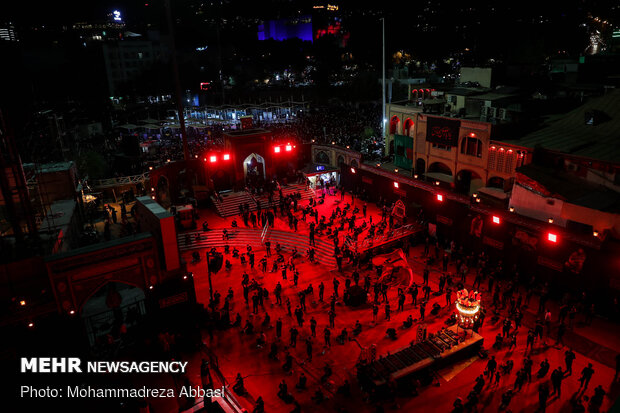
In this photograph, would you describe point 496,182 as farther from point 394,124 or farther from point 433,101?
point 394,124

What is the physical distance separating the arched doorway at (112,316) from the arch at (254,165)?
19175mm

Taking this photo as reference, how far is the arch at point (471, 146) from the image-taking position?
104 ft

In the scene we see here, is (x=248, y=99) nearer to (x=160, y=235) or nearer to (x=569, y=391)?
(x=160, y=235)

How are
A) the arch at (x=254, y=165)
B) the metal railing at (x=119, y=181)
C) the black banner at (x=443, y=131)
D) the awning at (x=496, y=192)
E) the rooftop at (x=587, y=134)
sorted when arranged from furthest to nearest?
the metal railing at (x=119, y=181), the arch at (x=254, y=165), the black banner at (x=443, y=131), the awning at (x=496, y=192), the rooftop at (x=587, y=134)

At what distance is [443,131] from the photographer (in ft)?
112

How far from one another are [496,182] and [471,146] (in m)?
3.53

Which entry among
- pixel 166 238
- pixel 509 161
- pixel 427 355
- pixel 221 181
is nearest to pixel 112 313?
pixel 166 238

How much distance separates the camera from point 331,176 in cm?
3972

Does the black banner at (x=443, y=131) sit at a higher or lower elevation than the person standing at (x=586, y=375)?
higher

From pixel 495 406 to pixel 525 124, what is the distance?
75.1ft

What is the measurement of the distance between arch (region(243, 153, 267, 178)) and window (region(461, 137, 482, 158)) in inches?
720

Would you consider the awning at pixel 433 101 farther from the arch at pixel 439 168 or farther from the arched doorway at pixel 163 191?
the arched doorway at pixel 163 191

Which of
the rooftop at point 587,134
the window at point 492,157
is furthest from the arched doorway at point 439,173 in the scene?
the rooftop at point 587,134

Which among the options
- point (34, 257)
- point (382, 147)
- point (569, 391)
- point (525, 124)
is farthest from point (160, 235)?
point (382, 147)
